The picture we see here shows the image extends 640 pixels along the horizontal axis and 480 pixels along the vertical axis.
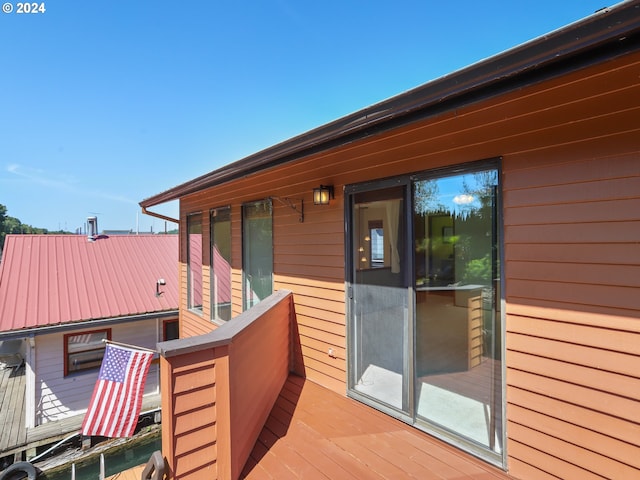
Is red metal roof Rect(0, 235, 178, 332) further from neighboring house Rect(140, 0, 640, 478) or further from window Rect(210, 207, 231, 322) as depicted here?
neighboring house Rect(140, 0, 640, 478)

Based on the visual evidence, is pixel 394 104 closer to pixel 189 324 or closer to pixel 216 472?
pixel 216 472

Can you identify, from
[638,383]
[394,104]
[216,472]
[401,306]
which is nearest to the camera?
[638,383]

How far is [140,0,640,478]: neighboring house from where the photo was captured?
144 centimetres

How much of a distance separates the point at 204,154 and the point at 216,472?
12021mm

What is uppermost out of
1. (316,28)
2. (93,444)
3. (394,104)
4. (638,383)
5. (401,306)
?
(316,28)

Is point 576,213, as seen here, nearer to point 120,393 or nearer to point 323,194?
point 323,194

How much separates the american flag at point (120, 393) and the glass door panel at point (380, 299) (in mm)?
3245

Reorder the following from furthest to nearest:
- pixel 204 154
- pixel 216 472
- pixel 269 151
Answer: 1. pixel 204 154
2. pixel 269 151
3. pixel 216 472

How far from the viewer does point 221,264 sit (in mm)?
4949

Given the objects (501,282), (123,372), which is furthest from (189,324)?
(501,282)

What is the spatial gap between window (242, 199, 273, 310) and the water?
13.3ft

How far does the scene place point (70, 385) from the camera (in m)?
6.84

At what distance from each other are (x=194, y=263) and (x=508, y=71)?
19.0 ft

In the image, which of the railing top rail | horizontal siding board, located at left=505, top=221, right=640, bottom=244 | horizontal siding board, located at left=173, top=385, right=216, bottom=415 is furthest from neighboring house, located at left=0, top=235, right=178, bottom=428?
horizontal siding board, located at left=505, top=221, right=640, bottom=244
